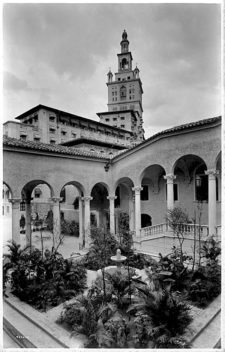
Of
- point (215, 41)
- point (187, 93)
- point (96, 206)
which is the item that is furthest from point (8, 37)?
point (96, 206)

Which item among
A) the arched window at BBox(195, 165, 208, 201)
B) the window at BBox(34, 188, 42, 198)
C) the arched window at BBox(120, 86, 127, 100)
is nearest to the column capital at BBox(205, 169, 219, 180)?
the arched window at BBox(195, 165, 208, 201)

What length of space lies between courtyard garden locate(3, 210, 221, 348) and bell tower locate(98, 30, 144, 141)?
155ft

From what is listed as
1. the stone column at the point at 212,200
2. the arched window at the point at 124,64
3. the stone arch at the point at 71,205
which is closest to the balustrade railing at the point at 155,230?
the stone column at the point at 212,200

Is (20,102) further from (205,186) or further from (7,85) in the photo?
(205,186)

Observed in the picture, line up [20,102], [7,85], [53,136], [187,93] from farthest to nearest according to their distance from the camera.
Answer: [53,136], [187,93], [20,102], [7,85]

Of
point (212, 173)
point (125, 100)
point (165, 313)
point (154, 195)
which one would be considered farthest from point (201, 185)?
point (125, 100)

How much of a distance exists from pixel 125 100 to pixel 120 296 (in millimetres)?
61539

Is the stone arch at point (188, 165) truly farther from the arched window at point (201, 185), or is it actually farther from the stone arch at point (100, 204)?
the stone arch at point (100, 204)

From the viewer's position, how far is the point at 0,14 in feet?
16.4

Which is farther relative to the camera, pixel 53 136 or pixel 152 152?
pixel 53 136

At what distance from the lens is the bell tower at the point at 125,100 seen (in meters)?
56.2

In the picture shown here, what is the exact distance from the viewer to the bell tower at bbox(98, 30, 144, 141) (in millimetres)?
56250

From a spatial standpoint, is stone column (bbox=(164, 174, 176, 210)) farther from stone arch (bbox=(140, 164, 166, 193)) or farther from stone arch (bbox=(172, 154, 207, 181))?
stone arch (bbox=(140, 164, 166, 193))

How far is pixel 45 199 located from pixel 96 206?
1278cm
